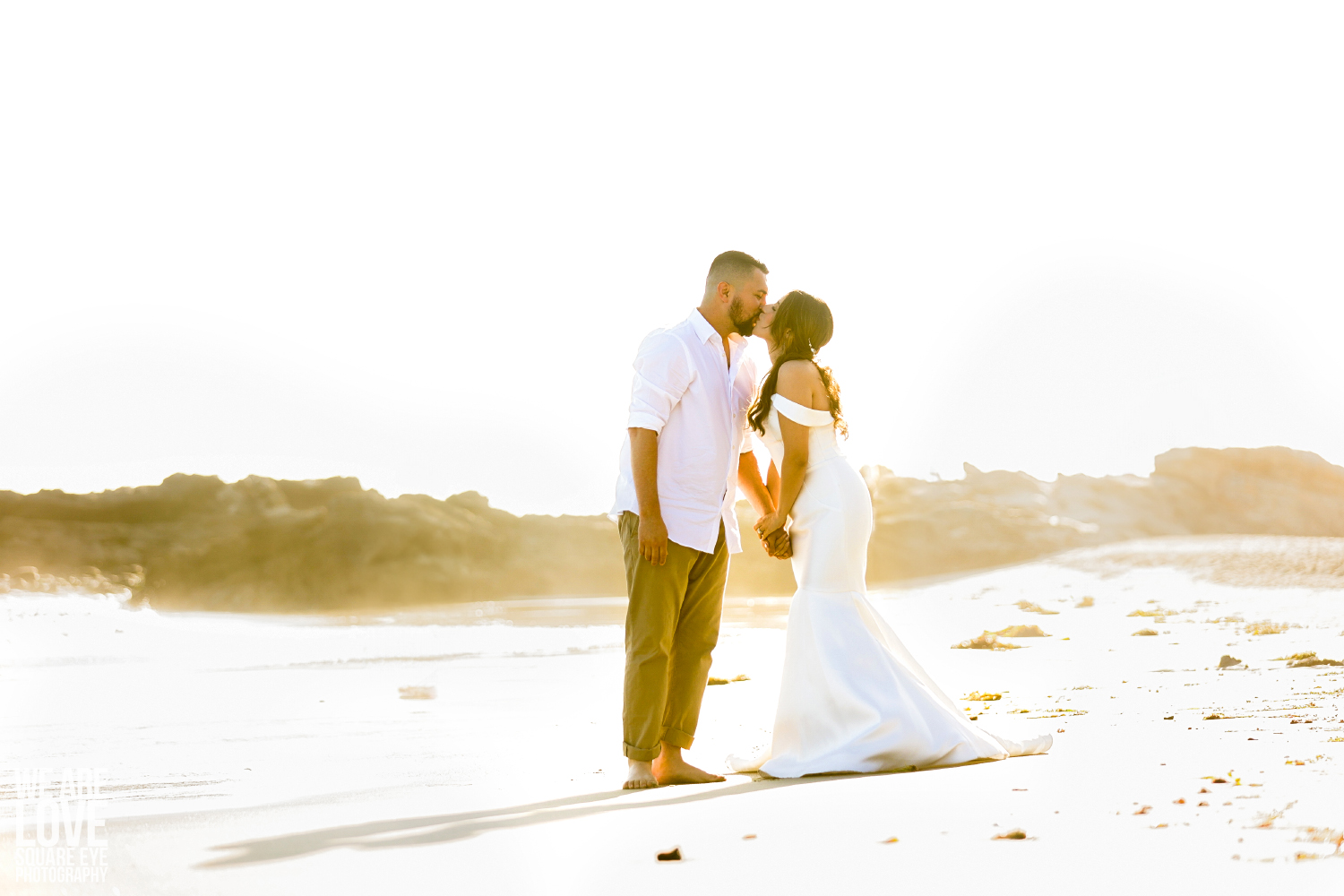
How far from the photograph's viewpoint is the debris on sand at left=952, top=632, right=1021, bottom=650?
9.38 metres

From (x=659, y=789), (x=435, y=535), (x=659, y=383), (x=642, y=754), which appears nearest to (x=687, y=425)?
(x=659, y=383)

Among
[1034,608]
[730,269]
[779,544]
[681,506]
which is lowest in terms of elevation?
[1034,608]

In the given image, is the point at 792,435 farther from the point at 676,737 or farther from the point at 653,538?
the point at 676,737

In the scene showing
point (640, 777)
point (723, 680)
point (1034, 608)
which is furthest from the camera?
point (1034, 608)

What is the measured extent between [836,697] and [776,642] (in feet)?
23.5

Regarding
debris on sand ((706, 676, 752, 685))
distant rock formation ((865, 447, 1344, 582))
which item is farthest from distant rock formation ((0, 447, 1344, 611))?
debris on sand ((706, 676, 752, 685))

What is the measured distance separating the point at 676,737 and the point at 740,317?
1673 mm

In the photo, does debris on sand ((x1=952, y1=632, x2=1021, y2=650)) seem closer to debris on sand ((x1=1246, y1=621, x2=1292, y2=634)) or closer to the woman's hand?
debris on sand ((x1=1246, y1=621, x2=1292, y2=634))

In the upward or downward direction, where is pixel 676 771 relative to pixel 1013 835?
downward

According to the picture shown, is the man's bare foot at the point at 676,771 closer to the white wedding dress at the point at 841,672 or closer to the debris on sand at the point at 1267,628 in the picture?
the white wedding dress at the point at 841,672

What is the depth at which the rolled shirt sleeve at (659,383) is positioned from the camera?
400 centimetres

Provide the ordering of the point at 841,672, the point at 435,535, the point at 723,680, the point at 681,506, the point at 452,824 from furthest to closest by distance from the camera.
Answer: the point at 435,535, the point at 723,680, the point at 681,506, the point at 841,672, the point at 452,824

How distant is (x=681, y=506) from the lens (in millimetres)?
4020

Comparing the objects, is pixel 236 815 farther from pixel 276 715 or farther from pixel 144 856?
pixel 276 715
